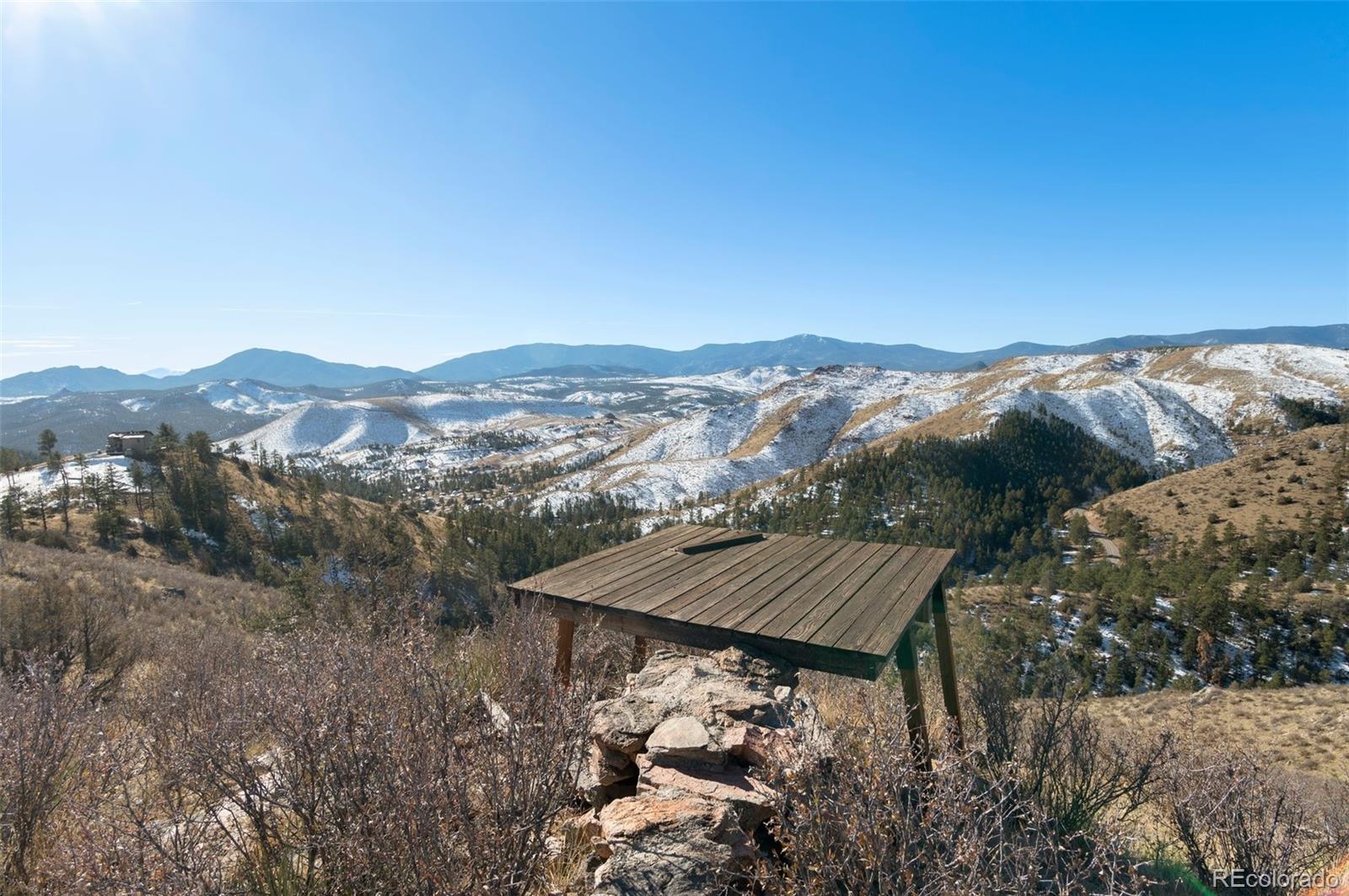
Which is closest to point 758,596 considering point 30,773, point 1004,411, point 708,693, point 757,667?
point 757,667

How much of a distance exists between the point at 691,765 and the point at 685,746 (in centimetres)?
13

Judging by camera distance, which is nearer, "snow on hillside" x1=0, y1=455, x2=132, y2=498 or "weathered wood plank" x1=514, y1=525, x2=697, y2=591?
"weathered wood plank" x1=514, y1=525, x2=697, y2=591

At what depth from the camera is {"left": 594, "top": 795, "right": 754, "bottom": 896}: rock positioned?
2.60 metres

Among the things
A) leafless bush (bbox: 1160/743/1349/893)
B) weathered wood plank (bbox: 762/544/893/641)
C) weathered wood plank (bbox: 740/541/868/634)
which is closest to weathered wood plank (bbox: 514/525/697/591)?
weathered wood plank (bbox: 740/541/868/634)

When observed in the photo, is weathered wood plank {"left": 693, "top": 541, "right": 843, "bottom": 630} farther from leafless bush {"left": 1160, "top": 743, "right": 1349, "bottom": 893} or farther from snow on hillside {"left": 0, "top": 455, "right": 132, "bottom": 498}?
snow on hillside {"left": 0, "top": 455, "right": 132, "bottom": 498}

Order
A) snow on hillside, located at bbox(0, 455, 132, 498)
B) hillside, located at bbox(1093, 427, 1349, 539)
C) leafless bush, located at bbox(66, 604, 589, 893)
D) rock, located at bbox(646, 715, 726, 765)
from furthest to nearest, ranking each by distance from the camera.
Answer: hillside, located at bbox(1093, 427, 1349, 539) → snow on hillside, located at bbox(0, 455, 132, 498) → rock, located at bbox(646, 715, 726, 765) → leafless bush, located at bbox(66, 604, 589, 893)

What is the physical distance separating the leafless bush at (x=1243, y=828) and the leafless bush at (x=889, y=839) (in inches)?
101

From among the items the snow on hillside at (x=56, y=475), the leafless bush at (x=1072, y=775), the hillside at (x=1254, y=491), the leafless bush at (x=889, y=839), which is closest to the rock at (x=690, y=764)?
the leafless bush at (x=889, y=839)

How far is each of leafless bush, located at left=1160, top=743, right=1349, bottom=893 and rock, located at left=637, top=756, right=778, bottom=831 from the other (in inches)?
133

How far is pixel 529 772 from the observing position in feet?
8.68

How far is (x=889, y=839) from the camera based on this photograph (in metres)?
2.43

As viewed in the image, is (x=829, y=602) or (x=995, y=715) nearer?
(x=829, y=602)

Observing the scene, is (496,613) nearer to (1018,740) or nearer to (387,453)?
(1018,740)

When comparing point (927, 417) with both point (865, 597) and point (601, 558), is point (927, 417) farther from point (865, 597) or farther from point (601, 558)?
point (865, 597)
